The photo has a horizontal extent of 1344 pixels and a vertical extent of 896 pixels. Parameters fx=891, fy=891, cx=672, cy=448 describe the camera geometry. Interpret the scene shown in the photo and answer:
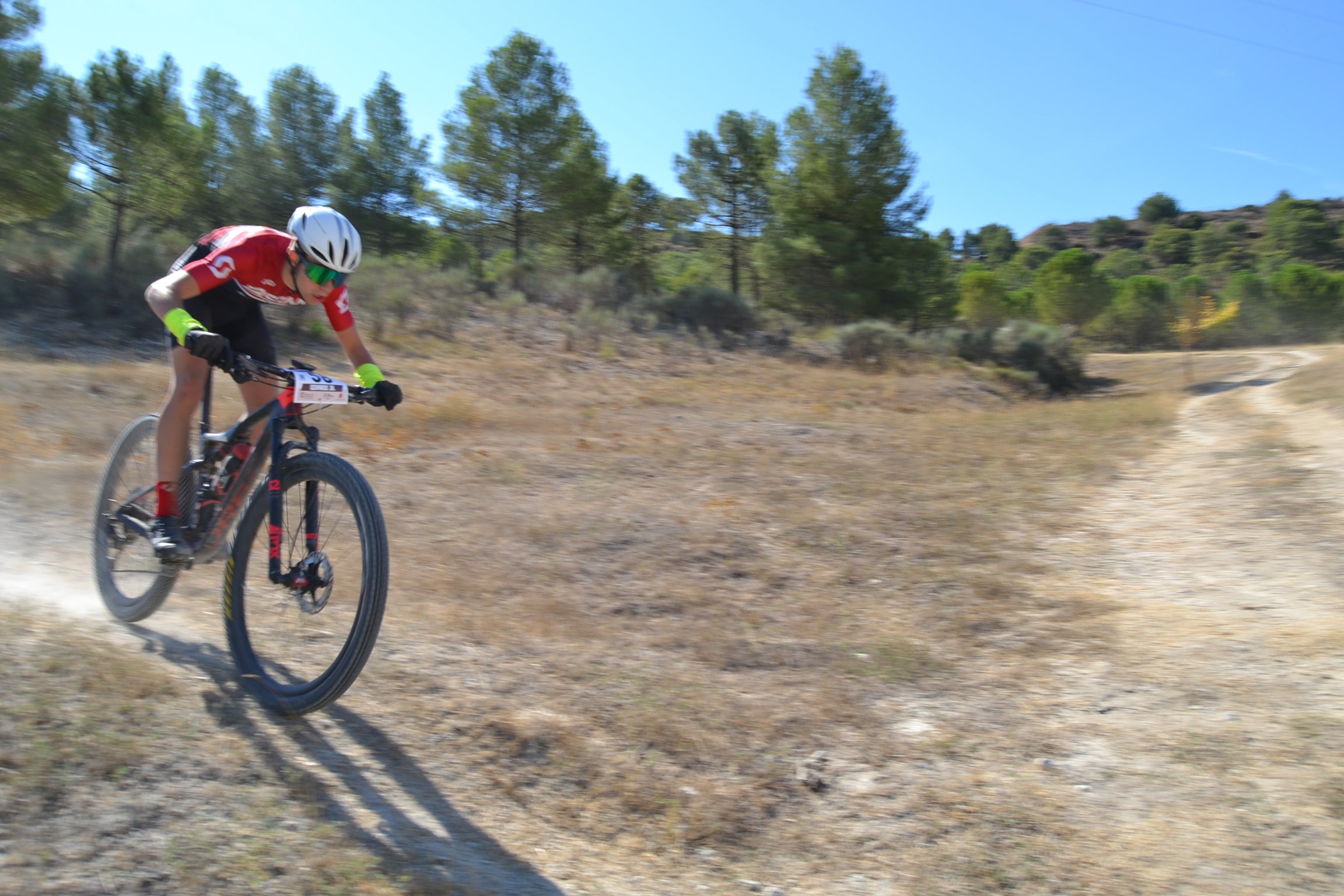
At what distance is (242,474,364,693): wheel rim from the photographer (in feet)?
10.1

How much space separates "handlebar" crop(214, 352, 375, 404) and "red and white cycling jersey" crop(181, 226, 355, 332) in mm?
302

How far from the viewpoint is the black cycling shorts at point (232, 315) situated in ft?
11.9

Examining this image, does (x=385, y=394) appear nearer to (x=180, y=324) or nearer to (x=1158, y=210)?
(x=180, y=324)

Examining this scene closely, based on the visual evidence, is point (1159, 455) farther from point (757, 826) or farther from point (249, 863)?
point (249, 863)

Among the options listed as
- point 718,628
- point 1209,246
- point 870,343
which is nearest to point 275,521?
point 718,628

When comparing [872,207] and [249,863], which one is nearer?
[249,863]

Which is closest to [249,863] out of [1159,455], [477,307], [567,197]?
[1159,455]

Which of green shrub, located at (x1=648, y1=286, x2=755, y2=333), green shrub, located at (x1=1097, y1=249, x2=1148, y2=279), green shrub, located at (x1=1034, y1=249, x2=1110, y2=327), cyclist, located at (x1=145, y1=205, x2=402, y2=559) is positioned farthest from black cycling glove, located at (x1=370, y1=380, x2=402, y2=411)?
green shrub, located at (x1=1097, y1=249, x2=1148, y2=279)

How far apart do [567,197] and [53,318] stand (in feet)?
52.7

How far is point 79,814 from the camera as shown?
229 cm

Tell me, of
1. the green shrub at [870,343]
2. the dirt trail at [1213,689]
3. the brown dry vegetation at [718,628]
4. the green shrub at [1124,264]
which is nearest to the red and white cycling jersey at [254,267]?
the brown dry vegetation at [718,628]

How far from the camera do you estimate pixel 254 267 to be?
3447 mm

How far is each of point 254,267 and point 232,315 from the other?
1.34ft

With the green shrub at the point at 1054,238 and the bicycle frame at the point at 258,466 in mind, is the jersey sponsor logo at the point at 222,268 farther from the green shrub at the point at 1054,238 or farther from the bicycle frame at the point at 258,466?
the green shrub at the point at 1054,238
